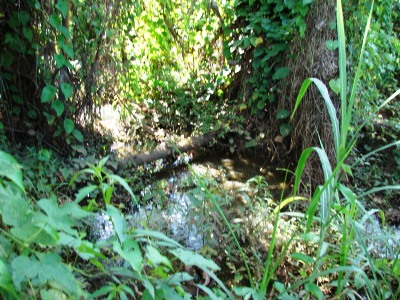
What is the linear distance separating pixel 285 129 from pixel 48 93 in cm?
176

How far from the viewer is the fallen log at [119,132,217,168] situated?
2948 mm

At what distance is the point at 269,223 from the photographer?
91.7 inches

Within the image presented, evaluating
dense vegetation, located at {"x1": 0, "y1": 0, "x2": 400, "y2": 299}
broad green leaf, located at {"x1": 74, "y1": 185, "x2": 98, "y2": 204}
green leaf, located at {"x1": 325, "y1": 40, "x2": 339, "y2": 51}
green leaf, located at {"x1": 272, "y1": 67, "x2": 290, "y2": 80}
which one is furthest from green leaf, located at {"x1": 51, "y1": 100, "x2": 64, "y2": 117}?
green leaf, located at {"x1": 325, "y1": 40, "x2": 339, "y2": 51}

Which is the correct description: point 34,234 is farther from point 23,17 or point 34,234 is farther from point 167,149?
point 167,149

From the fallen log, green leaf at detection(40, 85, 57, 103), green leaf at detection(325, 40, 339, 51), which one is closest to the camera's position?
green leaf at detection(40, 85, 57, 103)

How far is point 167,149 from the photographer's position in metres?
3.19

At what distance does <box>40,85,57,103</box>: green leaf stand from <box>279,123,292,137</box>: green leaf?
5.59 feet

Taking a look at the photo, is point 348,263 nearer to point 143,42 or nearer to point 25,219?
point 25,219

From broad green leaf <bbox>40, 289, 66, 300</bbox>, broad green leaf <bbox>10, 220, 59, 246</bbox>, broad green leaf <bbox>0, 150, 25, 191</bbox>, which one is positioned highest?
broad green leaf <bbox>0, 150, 25, 191</bbox>

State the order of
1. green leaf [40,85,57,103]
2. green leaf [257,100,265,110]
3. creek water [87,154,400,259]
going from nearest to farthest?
creek water [87,154,400,259] < green leaf [40,85,57,103] < green leaf [257,100,265,110]

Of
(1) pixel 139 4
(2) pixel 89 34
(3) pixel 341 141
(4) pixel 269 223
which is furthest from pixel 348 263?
(1) pixel 139 4

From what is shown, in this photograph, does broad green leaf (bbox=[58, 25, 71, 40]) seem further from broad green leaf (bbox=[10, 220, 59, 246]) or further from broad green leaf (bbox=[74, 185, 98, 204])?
broad green leaf (bbox=[10, 220, 59, 246])

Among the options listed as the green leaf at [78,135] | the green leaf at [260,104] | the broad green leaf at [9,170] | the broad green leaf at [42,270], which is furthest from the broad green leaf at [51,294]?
the green leaf at [260,104]

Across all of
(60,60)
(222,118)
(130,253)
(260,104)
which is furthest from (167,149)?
(130,253)
